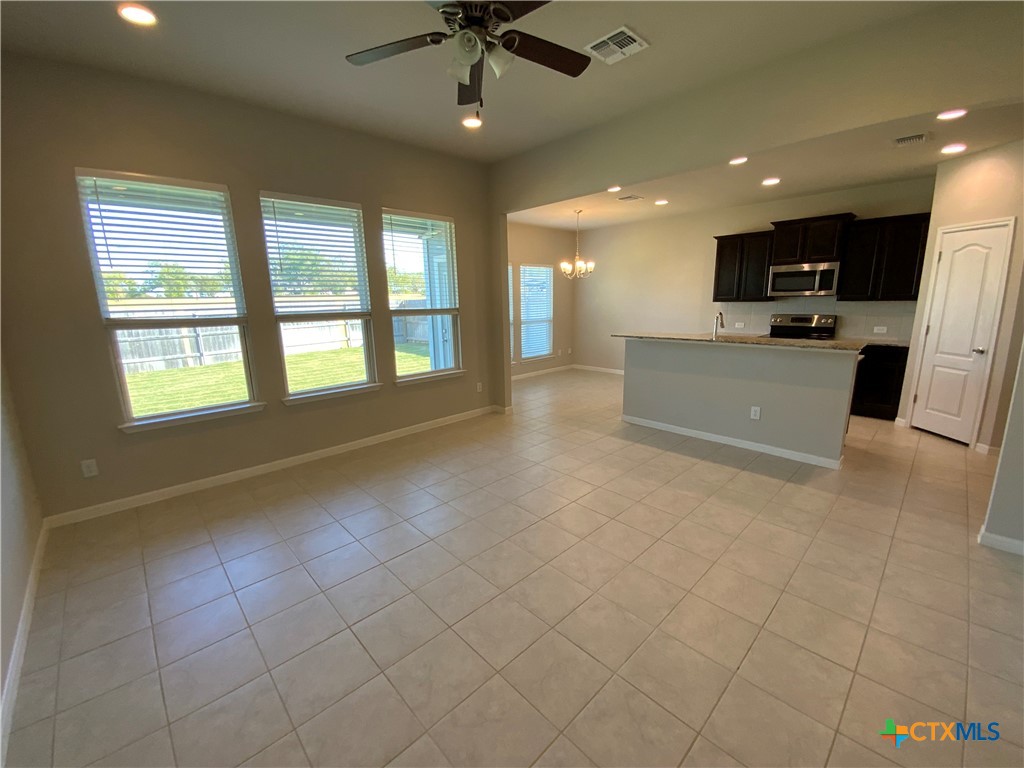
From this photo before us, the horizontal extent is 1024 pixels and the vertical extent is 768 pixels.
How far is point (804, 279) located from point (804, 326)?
0.62m

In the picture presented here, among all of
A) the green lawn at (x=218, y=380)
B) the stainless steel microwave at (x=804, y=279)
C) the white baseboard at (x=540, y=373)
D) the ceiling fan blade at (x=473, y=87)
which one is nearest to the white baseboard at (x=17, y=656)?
the green lawn at (x=218, y=380)

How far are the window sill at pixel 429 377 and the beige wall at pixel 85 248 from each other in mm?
373

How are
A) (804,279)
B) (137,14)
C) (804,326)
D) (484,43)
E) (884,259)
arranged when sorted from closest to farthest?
(484,43) < (137,14) < (884,259) < (804,279) < (804,326)

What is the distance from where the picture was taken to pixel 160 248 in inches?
113

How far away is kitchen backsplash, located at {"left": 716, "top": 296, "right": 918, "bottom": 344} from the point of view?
16.0 feet

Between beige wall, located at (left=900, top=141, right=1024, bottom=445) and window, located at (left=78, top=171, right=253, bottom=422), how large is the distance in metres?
6.53

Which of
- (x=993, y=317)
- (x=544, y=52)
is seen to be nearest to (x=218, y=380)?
(x=544, y=52)

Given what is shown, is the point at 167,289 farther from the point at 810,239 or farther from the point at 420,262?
the point at 810,239

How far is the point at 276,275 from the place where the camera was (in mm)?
3404

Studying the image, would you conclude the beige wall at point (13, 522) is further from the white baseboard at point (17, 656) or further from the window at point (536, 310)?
the window at point (536, 310)

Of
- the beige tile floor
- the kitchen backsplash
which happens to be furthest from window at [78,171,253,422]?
the kitchen backsplash

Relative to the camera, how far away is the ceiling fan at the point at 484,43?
1.69m

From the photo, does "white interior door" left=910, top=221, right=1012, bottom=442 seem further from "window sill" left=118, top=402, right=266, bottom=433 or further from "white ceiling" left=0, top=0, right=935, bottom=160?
"window sill" left=118, top=402, right=266, bottom=433

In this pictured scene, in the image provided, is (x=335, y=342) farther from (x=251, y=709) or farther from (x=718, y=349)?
(x=718, y=349)
